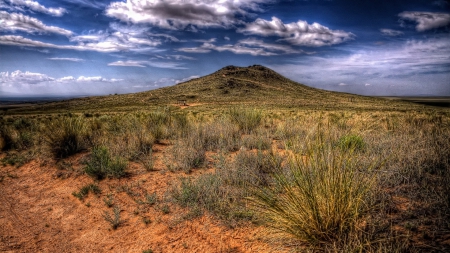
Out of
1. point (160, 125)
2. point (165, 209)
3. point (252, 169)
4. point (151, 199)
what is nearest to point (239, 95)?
point (160, 125)

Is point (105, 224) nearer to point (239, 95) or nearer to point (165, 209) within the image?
point (165, 209)

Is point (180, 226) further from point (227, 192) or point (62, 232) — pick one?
point (62, 232)

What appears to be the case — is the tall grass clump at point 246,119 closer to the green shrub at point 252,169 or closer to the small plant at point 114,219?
the green shrub at point 252,169

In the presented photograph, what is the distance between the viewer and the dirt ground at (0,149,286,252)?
3186mm

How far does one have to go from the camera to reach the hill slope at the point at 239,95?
2323 inches

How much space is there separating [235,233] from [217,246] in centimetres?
29

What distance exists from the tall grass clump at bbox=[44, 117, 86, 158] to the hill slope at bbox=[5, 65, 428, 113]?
48.9 meters

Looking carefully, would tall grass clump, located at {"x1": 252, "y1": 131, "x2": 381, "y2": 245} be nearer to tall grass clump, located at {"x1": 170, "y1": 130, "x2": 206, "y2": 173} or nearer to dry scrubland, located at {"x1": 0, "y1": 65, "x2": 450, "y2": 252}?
dry scrubland, located at {"x1": 0, "y1": 65, "x2": 450, "y2": 252}

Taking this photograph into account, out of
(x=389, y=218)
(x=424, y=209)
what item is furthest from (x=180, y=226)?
(x=424, y=209)

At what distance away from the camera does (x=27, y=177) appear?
6.16 meters

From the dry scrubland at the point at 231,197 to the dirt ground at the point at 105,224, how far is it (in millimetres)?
19

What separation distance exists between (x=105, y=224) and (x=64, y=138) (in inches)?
174

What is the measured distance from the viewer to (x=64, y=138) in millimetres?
7133

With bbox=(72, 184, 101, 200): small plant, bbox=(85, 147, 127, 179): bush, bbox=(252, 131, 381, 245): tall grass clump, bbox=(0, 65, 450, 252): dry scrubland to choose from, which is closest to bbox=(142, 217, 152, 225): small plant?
bbox=(0, 65, 450, 252): dry scrubland
